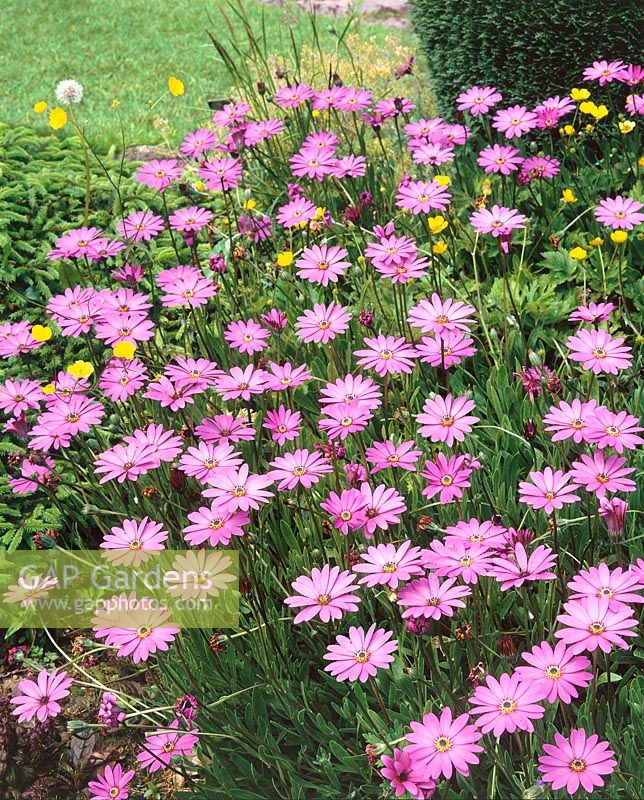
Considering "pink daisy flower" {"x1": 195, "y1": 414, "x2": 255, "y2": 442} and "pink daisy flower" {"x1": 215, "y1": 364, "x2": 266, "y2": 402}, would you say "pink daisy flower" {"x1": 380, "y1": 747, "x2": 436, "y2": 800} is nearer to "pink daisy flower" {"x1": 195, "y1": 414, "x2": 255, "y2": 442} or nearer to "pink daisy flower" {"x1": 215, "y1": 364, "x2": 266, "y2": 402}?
"pink daisy flower" {"x1": 195, "y1": 414, "x2": 255, "y2": 442}

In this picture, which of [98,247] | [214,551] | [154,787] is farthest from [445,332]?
[154,787]

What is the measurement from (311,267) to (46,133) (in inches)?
134

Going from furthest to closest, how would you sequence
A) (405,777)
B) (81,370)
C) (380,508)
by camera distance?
(81,370) < (380,508) < (405,777)

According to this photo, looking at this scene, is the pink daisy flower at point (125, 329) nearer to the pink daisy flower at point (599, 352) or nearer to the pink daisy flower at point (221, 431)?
the pink daisy flower at point (221, 431)

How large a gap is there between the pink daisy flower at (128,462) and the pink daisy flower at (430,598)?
688mm

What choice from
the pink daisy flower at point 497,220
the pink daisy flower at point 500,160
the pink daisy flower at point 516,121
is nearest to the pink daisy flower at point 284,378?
the pink daisy flower at point 497,220

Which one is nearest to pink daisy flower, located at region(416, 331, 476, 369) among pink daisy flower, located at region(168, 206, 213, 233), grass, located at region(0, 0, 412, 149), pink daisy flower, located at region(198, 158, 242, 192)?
pink daisy flower, located at region(168, 206, 213, 233)

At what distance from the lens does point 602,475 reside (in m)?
1.94

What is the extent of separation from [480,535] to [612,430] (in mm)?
413

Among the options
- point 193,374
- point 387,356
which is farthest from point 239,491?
point 387,356

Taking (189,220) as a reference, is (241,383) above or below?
below

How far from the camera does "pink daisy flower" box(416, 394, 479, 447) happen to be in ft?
7.02

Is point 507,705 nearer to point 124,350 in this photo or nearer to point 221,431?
point 221,431

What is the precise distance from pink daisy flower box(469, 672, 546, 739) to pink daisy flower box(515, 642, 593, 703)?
0.01 metres
